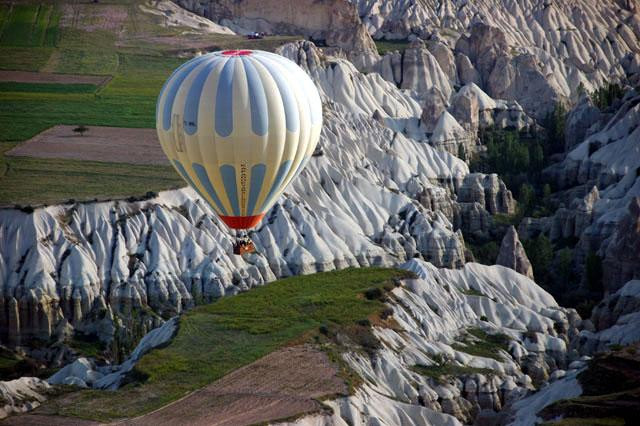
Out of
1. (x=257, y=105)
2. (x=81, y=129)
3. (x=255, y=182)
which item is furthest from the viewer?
(x=81, y=129)

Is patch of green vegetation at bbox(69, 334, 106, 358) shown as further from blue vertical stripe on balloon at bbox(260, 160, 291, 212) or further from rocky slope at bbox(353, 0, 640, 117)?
rocky slope at bbox(353, 0, 640, 117)

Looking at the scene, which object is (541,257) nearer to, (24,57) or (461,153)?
(461,153)

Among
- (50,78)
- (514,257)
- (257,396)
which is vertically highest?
(50,78)

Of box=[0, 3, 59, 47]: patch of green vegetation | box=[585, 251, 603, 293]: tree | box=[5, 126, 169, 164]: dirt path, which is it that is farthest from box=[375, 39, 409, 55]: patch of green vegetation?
box=[585, 251, 603, 293]: tree

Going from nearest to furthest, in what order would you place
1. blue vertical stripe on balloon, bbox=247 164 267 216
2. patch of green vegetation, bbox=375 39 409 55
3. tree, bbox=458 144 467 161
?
blue vertical stripe on balloon, bbox=247 164 267 216 → tree, bbox=458 144 467 161 → patch of green vegetation, bbox=375 39 409 55

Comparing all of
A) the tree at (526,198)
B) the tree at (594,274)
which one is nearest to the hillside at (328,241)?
the tree at (594,274)

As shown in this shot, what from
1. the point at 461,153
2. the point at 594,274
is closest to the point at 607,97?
the point at 461,153

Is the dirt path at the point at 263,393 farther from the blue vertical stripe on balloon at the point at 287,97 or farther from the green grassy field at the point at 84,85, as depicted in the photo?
the green grassy field at the point at 84,85

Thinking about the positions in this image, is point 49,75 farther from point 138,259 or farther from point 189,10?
point 138,259
